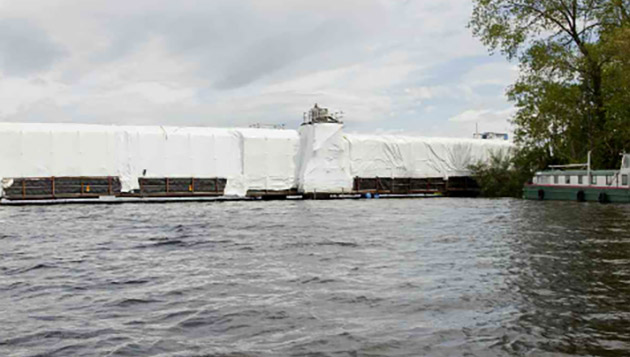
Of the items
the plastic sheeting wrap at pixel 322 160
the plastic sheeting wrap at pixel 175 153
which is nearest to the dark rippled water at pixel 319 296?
the plastic sheeting wrap at pixel 175 153

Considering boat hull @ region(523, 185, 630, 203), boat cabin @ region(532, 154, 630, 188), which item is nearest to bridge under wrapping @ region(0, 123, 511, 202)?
boat hull @ region(523, 185, 630, 203)

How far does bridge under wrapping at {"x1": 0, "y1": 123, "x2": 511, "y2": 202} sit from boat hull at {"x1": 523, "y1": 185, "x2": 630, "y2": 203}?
1482cm

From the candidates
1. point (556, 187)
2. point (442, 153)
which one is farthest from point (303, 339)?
point (442, 153)

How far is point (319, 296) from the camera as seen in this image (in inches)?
A: 346

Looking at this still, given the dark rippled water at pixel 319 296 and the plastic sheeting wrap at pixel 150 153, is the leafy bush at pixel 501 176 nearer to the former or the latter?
the plastic sheeting wrap at pixel 150 153

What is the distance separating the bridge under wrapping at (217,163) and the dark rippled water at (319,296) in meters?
30.2

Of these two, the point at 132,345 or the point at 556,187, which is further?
the point at 556,187

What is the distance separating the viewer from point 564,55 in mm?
39875

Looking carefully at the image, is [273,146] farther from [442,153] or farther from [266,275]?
[266,275]

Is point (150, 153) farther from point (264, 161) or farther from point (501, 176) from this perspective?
point (501, 176)

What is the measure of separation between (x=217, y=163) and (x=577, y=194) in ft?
89.0

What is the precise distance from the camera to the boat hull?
1366 inches

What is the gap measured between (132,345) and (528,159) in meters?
46.4

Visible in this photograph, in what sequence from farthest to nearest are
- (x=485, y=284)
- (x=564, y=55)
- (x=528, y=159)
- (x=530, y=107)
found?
(x=528, y=159) < (x=530, y=107) < (x=564, y=55) < (x=485, y=284)
